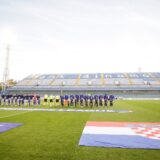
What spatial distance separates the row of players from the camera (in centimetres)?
2288

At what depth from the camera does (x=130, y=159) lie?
505 cm

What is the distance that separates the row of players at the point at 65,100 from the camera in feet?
75.0

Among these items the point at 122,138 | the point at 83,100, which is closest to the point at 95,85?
the point at 83,100

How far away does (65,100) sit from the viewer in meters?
23.2

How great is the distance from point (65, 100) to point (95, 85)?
121 feet

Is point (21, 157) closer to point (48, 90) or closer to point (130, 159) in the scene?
point (130, 159)

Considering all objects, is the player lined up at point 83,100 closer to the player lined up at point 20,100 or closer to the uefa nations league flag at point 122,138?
the player lined up at point 20,100

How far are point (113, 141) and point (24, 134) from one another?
3.41 meters

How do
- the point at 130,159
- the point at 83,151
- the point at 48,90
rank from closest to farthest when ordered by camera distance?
the point at 130,159
the point at 83,151
the point at 48,90

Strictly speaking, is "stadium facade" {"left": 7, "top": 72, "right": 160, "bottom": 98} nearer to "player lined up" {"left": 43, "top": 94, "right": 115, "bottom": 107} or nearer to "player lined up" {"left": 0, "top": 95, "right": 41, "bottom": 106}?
"player lined up" {"left": 0, "top": 95, "right": 41, "bottom": 106}

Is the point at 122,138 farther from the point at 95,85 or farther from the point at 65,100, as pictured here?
the point at 95,85

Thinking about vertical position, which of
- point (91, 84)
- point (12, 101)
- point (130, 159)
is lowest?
point (130, 159)

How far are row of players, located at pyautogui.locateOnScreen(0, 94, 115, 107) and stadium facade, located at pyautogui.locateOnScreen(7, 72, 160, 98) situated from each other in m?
30.1

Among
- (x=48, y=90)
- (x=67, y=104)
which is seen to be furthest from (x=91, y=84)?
(x=67, y=104)
